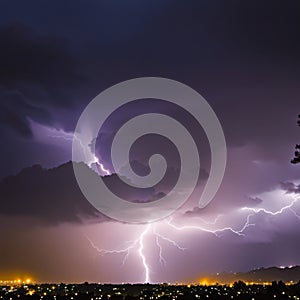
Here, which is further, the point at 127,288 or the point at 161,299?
the point at 127,288

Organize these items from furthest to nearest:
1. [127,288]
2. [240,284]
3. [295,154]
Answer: [127,288]
[240,284]
[295,154]

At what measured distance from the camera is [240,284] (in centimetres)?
10025

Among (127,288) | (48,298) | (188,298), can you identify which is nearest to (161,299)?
(188,298)

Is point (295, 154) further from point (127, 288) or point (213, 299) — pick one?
point (127, 288)

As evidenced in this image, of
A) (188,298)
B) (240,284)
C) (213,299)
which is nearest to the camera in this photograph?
(213,299)

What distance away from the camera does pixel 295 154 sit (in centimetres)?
2764

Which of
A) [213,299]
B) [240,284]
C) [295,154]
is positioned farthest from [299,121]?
[240,284]

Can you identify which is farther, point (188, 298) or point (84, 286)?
point (84, 286)

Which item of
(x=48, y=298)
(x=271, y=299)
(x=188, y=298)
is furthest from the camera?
(x=48, y=298)

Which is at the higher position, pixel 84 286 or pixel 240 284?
pixel 84 286

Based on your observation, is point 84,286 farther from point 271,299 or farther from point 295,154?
point 295,154

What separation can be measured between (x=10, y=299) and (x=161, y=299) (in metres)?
18.1

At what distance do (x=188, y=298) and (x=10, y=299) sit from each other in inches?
835

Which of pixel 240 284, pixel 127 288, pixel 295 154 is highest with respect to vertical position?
pixel 127 288
